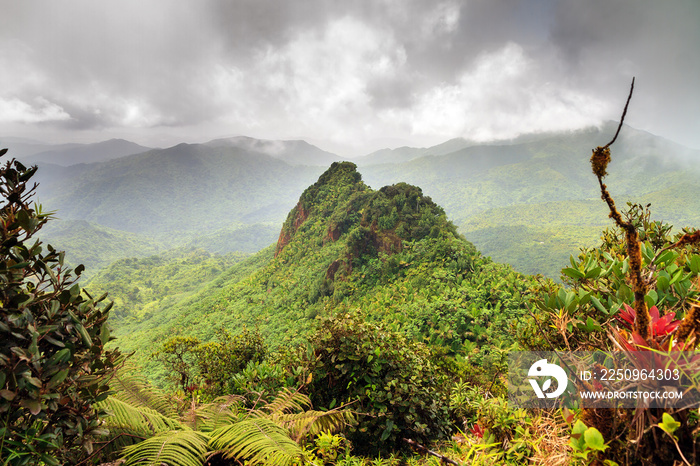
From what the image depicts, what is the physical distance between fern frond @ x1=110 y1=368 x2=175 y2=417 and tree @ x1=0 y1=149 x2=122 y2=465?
1169 mm

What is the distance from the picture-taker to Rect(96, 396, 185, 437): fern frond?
6.69 feet

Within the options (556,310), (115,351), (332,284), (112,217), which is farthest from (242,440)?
(112,217)

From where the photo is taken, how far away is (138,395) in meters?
2.66

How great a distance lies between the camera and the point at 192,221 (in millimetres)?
194500

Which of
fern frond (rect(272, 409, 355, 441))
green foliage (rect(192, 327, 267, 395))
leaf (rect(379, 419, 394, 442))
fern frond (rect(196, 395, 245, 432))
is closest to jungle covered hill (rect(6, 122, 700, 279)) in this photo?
green foliage (rect(192, 327, 267, 395))

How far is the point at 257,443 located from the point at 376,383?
1.34 metres

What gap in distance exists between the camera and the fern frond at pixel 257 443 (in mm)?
1646

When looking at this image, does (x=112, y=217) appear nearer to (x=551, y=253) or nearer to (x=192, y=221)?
(x=192, y=221)

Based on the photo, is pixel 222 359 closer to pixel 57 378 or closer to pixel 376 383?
pixel 376 383

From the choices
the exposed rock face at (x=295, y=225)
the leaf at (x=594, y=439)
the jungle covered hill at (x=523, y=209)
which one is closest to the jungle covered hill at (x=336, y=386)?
the leaf at (x=594, y=439)

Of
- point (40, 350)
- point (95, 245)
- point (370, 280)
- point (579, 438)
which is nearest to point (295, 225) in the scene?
point (370, 280)

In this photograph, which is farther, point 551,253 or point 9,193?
point 551,253

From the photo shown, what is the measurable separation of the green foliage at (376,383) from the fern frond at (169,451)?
1175 mm

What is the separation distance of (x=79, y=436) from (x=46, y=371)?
0.38 meters
